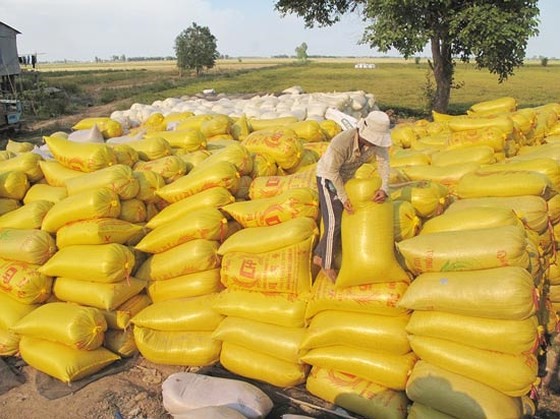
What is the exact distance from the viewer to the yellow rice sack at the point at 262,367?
11.5 ft

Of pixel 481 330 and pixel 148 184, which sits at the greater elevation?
pixel 148 184

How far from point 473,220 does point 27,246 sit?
3547 millimetres

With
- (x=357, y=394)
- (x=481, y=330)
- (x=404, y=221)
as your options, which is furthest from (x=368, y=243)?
(x=357, y=394)

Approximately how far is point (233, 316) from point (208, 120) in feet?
11.0

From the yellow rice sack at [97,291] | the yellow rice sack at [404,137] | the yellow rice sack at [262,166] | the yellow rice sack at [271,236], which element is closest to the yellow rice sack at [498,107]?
the yellow rice sack at [404,137]

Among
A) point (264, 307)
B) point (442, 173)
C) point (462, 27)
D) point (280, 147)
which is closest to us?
point (264, 307)

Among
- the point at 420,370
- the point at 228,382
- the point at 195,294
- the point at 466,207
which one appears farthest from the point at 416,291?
the point at 195,294

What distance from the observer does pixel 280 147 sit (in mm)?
4824

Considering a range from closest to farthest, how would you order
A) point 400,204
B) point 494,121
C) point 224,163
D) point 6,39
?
point 400,204, point 224,163, point 494,121, point 6,39

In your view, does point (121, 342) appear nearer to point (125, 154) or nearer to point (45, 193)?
point (45, 193)

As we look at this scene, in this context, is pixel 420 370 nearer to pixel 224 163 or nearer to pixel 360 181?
pixel 360 181

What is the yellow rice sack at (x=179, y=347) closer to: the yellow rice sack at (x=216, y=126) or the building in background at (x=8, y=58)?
the yellow rice sack at (x=216, y=126)

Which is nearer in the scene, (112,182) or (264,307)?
(264,307)

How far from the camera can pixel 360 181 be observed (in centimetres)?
334
